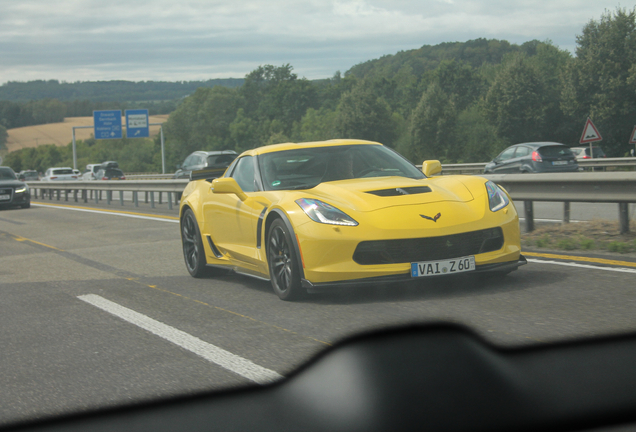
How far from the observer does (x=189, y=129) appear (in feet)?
446

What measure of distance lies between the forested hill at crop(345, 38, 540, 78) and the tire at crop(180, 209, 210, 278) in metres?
130

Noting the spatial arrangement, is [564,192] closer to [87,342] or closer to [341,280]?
[341,280]

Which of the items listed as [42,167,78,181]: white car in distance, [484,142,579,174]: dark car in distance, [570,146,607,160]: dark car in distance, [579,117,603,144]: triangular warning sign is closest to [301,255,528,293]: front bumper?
[484,142,579,174]: dark car in distance

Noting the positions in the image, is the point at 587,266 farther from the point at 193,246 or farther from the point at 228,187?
the point at 193,246

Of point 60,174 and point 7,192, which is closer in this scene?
point 7,192

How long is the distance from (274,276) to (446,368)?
8.01ft

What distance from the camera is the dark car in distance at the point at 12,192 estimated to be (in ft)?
80.5

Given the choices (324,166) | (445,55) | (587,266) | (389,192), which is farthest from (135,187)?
(445,55)

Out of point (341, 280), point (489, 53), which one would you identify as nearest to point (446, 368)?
point (341, 280)

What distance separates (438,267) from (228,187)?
212cm

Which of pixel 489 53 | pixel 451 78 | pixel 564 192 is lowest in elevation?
pixel 564 192

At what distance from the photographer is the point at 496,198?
586cm

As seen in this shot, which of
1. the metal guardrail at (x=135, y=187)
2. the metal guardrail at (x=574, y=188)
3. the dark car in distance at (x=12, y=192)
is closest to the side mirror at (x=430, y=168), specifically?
the metal guardrail at (x=574, y=188)

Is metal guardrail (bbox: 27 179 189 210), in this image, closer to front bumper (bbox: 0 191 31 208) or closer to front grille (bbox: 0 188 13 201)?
front bumper (bbox: 0 191 31 208)
